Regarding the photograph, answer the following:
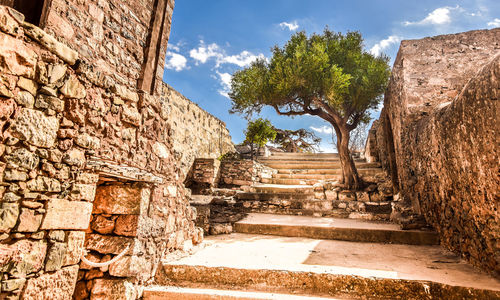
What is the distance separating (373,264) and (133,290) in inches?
106

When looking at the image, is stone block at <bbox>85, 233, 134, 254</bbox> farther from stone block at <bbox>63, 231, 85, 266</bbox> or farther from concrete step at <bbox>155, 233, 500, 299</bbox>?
concrete step at <bbox>155, 233, 500, 299</bbox>

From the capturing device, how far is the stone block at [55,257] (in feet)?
5.88

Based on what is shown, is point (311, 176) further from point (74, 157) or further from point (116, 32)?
point (74, 157)

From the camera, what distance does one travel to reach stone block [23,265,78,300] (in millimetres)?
1672

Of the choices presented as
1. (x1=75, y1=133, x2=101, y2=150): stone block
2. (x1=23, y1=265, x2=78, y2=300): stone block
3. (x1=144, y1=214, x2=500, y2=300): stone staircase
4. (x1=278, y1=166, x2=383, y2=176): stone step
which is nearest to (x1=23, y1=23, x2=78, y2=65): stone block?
(x1=75, y1=133, x2=101, y2=150): stone block

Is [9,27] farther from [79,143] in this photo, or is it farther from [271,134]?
[271,134]

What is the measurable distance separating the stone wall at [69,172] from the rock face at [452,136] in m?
3.46

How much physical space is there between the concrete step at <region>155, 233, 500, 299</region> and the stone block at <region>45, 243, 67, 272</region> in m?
1.10

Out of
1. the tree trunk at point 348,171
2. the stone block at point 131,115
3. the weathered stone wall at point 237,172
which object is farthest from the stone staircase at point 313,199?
the stone block at point 131,115

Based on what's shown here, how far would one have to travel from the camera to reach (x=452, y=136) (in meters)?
3.05

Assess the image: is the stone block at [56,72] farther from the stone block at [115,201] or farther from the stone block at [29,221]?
the stone block at [115,201]

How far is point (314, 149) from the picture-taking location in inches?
687

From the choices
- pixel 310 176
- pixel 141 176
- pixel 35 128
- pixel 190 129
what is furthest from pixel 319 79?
pixel 35 128

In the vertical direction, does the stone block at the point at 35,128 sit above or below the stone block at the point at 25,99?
below
